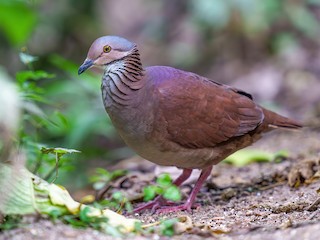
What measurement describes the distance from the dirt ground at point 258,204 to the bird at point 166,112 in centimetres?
35

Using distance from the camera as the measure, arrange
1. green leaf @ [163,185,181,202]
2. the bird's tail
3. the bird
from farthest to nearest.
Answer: the bird's tail
the bird
green leaf @ [163,185,181,202]

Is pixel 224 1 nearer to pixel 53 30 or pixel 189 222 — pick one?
pixel 53 30

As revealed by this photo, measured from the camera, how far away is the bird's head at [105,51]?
4609mm

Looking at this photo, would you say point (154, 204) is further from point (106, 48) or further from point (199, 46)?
point (199, 46)

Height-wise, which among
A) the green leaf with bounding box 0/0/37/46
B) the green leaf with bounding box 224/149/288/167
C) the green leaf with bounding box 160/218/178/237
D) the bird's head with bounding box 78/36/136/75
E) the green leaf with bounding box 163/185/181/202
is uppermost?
the green leaf with bounding box 0/0/37/46

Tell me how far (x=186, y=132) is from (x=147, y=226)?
123 centimetres

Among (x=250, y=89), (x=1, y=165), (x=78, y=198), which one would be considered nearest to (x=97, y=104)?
(x=78, y=198)

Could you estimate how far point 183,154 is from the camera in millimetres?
4719

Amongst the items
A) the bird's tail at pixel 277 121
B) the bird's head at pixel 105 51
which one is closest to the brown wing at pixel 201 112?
the bird's tail at pixel 277 121

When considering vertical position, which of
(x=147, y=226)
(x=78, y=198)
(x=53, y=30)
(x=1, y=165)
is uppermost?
(x=53, y=30)

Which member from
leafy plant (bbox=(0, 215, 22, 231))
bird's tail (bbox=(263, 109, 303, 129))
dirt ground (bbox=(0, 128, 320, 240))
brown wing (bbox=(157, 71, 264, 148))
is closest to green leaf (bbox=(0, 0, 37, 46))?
dirt ground (bbox=(0, 128, 320, 240))

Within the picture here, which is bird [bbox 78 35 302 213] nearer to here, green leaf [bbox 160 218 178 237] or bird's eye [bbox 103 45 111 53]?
bird's eye [bbox 103 45 111 53]

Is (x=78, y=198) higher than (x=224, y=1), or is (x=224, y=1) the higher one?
(x=224, y=1)

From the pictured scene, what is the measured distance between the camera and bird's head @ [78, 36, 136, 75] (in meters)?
4.61
